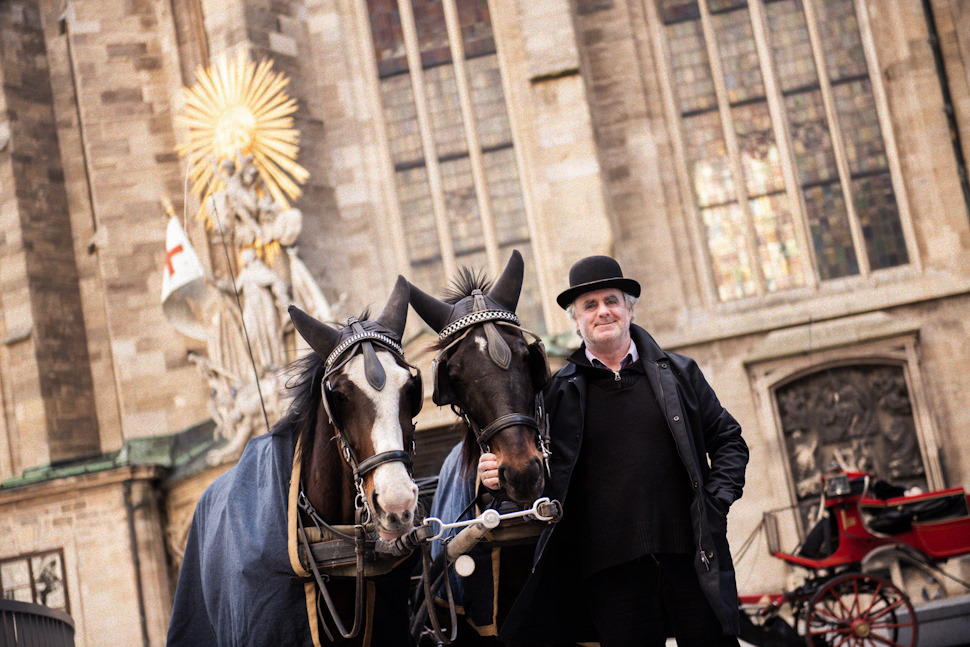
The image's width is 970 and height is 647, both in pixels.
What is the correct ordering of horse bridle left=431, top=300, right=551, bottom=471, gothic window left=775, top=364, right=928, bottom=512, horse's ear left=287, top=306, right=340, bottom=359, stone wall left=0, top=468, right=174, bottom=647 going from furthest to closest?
stone wall left=0, top=468, right=174, bottom=647, gothic window left=775, top=364, right=928, bottom=512, horse's ear left=287, top=306, right=340, bottom=359, horse bridle left=431, top=300, right=551, bottom=471

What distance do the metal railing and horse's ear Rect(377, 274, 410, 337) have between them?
1969 millimetres

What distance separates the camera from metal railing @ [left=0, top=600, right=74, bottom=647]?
14.8 ft

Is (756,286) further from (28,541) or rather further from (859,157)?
(28,541)

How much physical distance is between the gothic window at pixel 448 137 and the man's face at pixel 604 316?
855 cm

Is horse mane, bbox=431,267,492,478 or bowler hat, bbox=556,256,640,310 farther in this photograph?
horse mane, bbox=431,267,492,478

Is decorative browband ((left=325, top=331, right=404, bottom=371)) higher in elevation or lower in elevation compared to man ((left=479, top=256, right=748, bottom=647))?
higher

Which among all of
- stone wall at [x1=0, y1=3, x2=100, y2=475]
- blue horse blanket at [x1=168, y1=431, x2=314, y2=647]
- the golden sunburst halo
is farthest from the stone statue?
blue horse blanket at [x1=168, y1=431, x2=314, y2=647]

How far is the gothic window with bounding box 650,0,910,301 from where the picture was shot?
40.7 ft

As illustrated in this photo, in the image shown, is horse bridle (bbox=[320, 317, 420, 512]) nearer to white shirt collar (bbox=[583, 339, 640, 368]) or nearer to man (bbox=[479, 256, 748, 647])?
man (bbox=[479, 256, 748, 647])

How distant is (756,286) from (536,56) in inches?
141

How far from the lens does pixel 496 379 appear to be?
12.2 ft

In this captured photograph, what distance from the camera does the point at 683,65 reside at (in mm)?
12836

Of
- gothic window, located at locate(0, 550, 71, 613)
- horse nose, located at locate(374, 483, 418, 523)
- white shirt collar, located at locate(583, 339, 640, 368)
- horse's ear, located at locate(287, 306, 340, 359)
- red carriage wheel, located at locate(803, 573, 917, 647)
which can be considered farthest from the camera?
gothic window, located at locate(0, 550, 71, 613)

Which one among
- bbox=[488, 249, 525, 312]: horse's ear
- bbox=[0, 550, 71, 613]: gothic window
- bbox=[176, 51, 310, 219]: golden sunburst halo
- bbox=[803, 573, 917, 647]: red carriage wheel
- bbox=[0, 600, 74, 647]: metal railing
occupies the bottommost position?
bbox=[803, 573, 917, 647]: red carriage wheel
